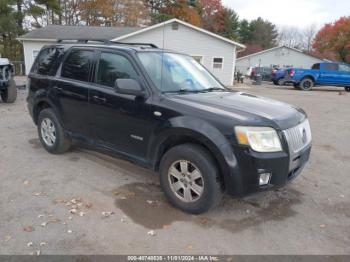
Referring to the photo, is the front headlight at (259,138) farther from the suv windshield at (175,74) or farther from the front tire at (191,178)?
the suv windshield at (175,74)

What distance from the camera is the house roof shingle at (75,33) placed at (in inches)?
962

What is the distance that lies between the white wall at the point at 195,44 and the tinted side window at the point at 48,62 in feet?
57.2

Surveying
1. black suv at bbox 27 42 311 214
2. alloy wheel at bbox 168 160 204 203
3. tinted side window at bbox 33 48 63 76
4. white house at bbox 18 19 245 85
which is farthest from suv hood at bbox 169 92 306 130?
white house at bbox 18 19 245 85

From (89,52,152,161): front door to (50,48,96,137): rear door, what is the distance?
184 mm

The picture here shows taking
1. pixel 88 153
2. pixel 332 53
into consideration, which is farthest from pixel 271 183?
pixel 332 53

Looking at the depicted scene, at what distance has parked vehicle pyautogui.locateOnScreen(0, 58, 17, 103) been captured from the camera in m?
10.1

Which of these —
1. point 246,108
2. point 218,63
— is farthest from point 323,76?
point 246,108

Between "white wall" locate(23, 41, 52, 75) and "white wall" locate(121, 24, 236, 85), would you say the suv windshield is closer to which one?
"white wall" locate(121, 24, 236, 85)

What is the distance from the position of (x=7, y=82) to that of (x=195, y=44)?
15346mm

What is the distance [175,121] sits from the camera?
3414mm

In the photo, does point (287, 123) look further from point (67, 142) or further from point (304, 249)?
point (67, 142)

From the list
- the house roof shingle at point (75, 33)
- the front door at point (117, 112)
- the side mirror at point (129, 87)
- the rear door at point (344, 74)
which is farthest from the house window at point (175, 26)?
the side mirror at point (129, 87)

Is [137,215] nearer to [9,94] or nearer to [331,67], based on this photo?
[9,94]

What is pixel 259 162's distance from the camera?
3047mm
